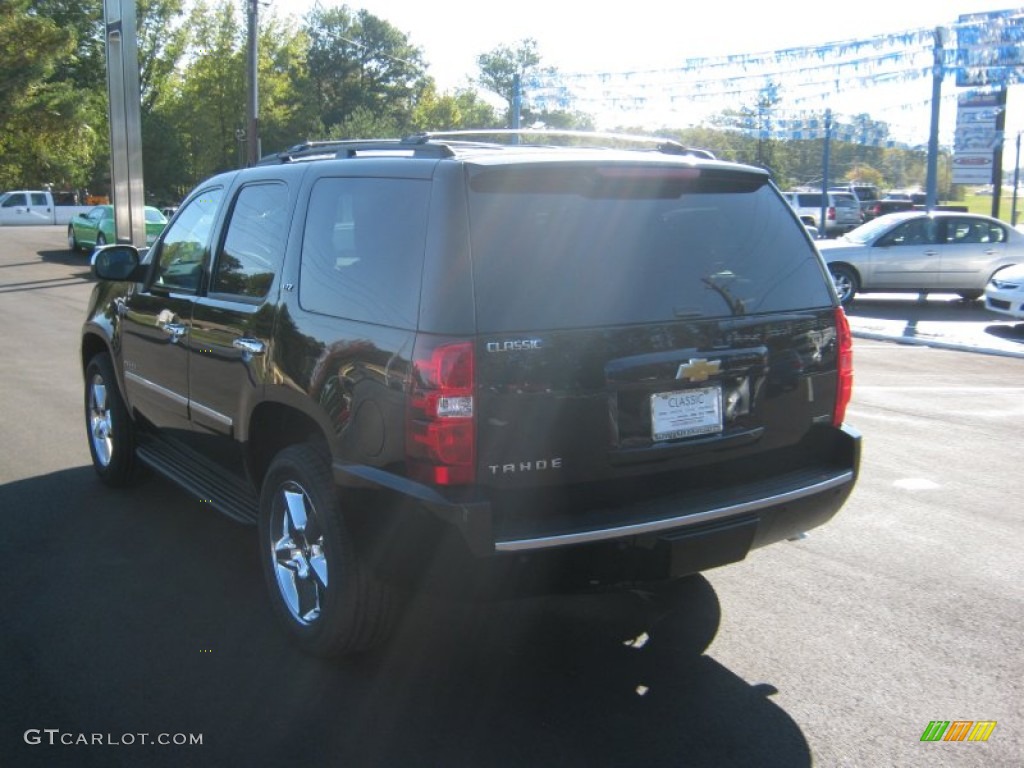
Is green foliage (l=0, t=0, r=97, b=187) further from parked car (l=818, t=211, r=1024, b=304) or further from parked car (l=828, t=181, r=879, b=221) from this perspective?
parked car (l=828, t=181, r=879, b=221)

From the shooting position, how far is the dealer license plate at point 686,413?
3406 millimetres

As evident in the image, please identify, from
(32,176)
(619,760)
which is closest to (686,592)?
(619,760)

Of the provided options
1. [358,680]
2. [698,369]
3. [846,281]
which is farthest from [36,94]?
[698,369]

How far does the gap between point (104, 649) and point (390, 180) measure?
218cm

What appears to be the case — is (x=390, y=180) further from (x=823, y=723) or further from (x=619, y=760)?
(x=823, y=723)

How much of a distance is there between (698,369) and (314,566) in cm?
165

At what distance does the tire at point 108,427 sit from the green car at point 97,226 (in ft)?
62.9

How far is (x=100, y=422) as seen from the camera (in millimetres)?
6152

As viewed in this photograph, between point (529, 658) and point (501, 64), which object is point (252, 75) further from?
point (501, 64)

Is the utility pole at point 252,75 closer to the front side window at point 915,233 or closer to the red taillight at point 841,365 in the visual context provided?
the front side window at point 915,233

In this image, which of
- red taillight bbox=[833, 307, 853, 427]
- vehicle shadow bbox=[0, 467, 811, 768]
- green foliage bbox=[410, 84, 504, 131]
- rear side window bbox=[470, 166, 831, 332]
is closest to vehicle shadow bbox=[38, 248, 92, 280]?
vehicle shadow bbox=[0, 467, 811, 768]

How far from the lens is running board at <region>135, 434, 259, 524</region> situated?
445 centimetres

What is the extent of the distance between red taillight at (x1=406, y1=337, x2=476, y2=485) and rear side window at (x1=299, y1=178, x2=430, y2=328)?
0.63 feet

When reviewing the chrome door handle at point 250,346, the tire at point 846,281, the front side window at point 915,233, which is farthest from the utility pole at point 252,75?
the chrome door handle at point 250,346
